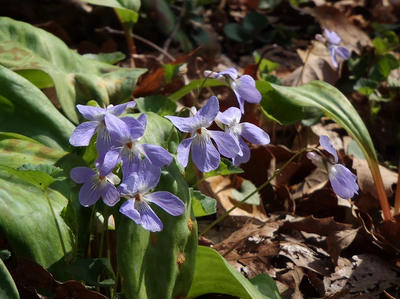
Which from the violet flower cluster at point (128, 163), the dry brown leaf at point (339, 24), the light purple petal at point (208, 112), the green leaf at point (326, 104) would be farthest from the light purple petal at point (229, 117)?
the dry brown leaf at point (339, 24)

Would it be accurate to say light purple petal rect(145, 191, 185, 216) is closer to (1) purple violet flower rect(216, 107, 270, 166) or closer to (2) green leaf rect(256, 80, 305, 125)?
(1) purple violet flower rect(216, 107, 270, 166)

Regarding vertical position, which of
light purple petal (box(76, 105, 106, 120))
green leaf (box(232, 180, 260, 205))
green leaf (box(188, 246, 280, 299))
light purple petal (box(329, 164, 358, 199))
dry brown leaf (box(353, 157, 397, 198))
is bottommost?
dry brown leaf (box(353, 157, 397, 198))

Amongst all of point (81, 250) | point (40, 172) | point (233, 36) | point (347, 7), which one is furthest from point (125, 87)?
point (347, 7)

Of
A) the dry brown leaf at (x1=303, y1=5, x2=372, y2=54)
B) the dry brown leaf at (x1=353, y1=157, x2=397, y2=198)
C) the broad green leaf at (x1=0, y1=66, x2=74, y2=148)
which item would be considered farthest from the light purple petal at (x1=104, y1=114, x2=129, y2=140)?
the dry brown leaf at (x1=303, y1=5, x2=372, y2=54)

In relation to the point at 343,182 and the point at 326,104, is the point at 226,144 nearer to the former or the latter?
the point at 343,182

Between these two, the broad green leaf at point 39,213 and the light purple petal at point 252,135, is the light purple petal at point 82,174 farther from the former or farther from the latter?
the light purple petal at point 252,135

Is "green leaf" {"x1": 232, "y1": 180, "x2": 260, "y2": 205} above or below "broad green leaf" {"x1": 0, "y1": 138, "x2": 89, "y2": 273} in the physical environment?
below

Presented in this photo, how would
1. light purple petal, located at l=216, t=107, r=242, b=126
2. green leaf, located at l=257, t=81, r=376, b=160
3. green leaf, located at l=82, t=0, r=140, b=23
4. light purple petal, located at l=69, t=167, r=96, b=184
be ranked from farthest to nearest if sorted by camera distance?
green leaf, located at l=82, t=0, r=140, b=23
green leaf, located at l=257, t=81, r=376, b=160
light purple petal, located at l=216, t=107, r=242, b=126
light purple petal, located at l=69, t=167, r=96, b=184
